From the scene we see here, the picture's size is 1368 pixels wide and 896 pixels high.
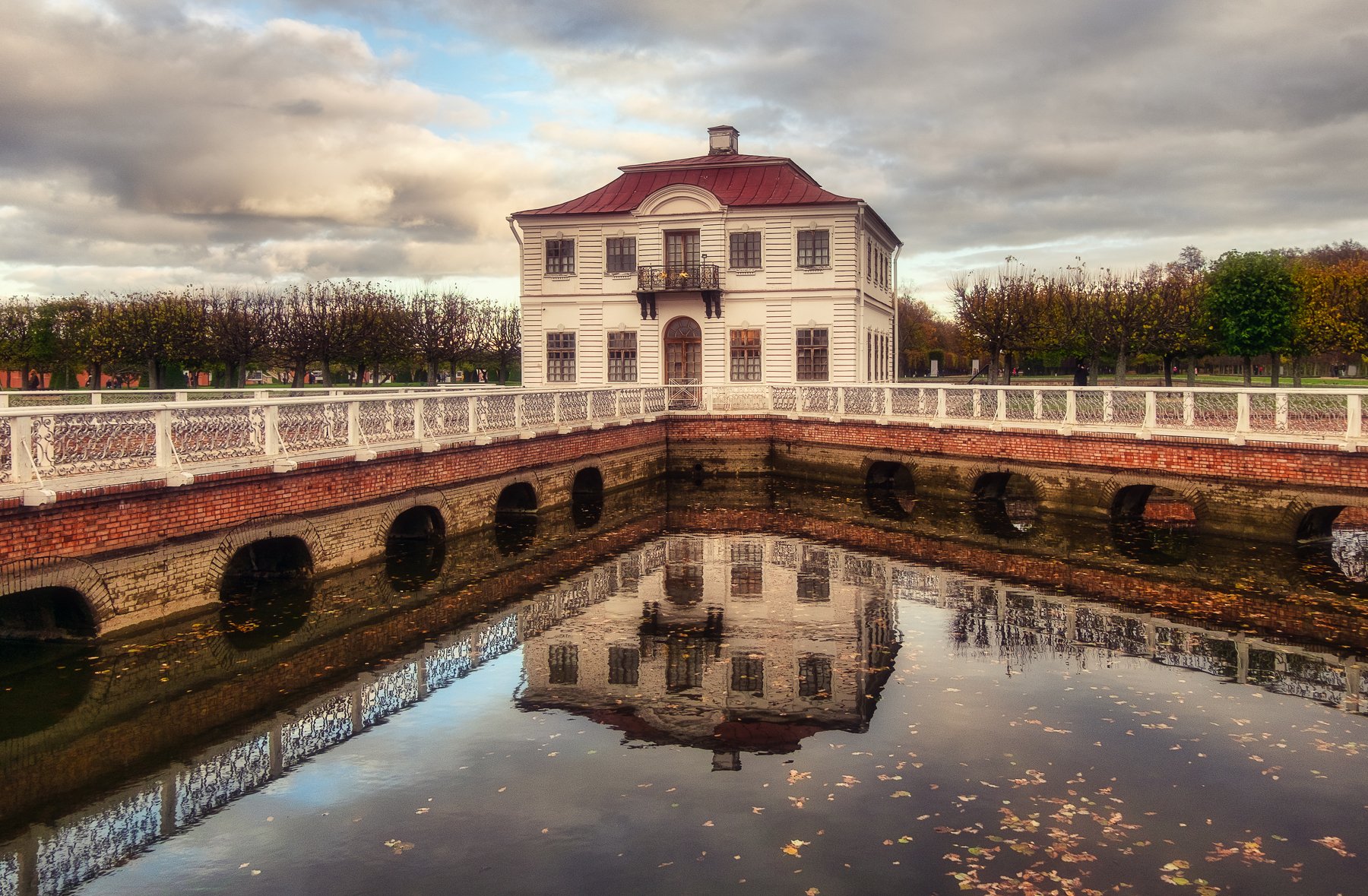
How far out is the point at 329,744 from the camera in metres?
9.13

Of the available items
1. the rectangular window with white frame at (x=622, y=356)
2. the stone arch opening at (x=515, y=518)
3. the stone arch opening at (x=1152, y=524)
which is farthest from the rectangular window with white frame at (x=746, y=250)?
the stone arch opening at (x=1152, y=524)

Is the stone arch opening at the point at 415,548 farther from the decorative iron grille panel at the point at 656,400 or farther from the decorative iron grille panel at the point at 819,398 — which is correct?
the decorative iron grille panel at the point at 819,398

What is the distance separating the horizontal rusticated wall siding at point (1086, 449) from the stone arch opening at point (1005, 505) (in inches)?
34.1

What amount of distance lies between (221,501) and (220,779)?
217 inches

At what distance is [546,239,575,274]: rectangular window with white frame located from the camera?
36.8 meters

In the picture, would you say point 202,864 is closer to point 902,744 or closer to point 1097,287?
point 902,744

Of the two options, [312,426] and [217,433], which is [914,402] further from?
[217,433]

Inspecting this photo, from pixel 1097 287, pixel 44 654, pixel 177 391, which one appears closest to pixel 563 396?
pixel 177 391

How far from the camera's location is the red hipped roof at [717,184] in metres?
35.9

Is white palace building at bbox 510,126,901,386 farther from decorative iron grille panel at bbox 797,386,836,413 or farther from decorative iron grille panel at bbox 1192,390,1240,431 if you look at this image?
decorative iron grille panel at bbox 1192,390,1240,431

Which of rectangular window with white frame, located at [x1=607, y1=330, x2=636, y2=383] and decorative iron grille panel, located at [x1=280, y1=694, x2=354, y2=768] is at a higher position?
rectangular window with white frame, located at [x1=607, y1=330, x2=636, y2=383]

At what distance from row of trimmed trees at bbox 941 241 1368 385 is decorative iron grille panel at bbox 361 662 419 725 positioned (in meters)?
42.1

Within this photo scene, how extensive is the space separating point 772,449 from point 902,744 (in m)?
22.3

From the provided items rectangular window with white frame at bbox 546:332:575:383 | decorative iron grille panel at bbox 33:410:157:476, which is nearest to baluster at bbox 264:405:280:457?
decorative iron grille panel at bbox 33:410:157:476
